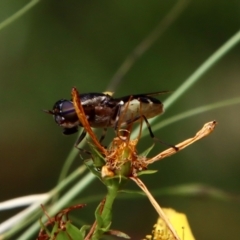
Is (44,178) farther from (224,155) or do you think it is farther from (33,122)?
(224,155)

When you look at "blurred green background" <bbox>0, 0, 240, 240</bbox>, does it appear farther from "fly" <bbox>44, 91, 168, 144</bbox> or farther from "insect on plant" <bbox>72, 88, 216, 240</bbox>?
"insect on plant" <bbox>72, 88, 216, 240</bbox>

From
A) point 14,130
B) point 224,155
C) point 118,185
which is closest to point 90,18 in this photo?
point 14,130

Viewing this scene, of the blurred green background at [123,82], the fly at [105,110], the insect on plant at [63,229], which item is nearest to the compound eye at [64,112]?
the fly at [105,110]

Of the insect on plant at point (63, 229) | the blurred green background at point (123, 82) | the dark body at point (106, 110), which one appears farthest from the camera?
the blurred green background at point (123, 82)

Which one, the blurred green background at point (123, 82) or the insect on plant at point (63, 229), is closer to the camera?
the insect on plant at point (63, 229)

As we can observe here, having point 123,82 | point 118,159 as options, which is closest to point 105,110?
point 118,159

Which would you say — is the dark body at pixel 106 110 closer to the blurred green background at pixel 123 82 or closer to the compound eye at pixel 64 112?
the compound eye at pixel 64 112

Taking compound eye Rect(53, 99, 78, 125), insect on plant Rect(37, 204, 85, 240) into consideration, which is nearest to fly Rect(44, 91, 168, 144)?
compound eye Rect(53, 99, 78, 125)
